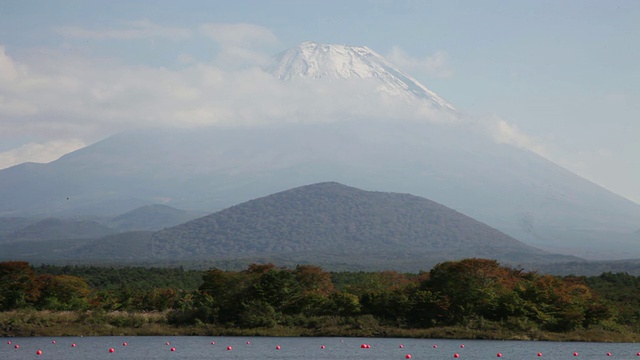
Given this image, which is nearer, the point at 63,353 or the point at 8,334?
the point at 63,353

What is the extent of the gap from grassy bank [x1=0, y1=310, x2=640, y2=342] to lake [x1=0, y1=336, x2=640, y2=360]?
60.0 inches

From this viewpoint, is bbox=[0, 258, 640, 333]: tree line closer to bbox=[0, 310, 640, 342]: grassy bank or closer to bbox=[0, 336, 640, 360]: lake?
bbox=[0, 310, 640, 342]: grassy bank

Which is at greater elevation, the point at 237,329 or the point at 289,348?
the point at 237,329

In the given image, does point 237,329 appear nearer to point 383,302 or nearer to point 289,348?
point 383,302

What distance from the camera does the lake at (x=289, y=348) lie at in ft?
194

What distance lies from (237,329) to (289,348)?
10.6m

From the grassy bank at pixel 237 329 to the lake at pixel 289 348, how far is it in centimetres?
152

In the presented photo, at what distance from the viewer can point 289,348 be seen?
6388 cm

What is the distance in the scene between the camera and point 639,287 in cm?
9644

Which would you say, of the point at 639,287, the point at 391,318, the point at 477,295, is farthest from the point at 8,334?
the point at 639,287

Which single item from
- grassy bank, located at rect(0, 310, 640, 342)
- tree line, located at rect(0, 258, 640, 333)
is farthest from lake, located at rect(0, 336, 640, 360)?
tree line, located at rect(0, 258, 640, 333)

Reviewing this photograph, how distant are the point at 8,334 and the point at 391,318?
2557 cm

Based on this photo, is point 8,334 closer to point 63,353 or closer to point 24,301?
point 24,301

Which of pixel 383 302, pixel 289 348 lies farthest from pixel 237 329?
pixel 289 348
